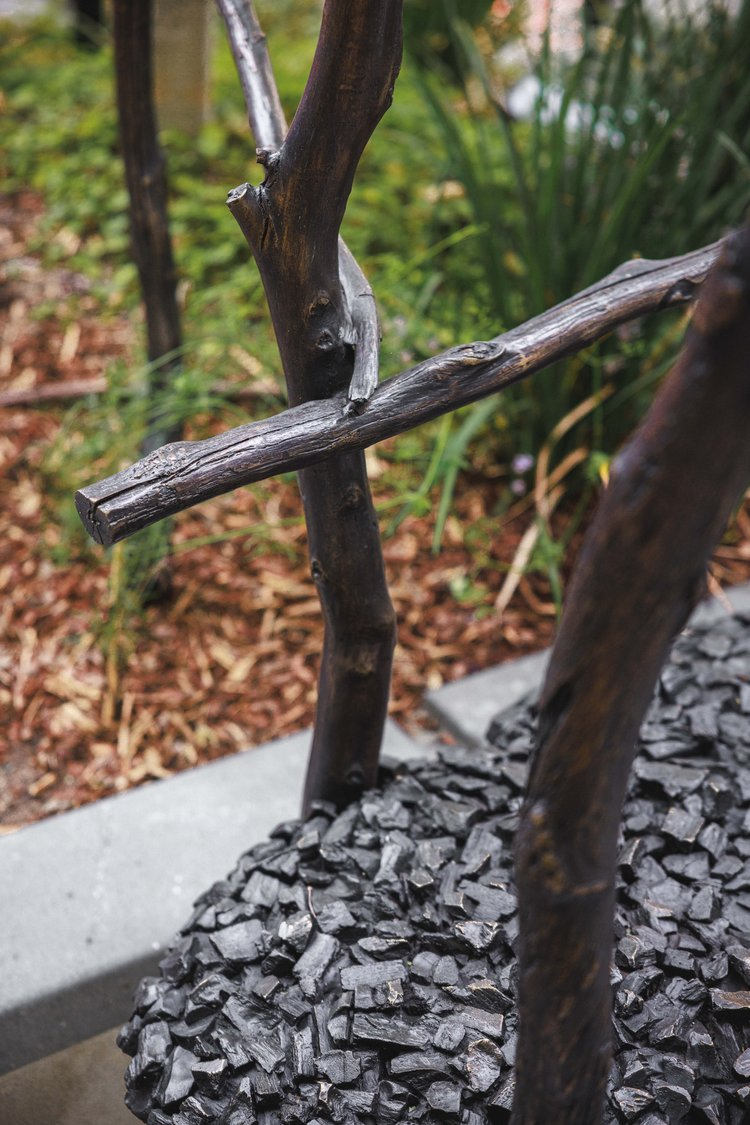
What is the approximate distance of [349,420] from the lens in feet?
3.64

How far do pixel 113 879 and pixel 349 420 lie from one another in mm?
982

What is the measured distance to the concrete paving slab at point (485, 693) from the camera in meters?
1.97

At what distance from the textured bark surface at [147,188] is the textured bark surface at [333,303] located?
520 mm

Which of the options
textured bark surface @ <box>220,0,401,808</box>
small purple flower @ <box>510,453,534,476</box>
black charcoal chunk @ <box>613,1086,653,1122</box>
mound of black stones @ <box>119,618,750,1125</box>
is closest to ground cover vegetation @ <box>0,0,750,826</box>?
small purple flower @ <box>510,453,534,476</box>

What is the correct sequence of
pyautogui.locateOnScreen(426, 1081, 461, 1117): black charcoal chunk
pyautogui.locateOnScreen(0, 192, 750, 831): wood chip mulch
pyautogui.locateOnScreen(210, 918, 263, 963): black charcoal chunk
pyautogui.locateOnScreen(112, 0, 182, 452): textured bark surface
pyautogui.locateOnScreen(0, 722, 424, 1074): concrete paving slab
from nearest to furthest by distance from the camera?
pyautogui.locateOnScreen(426, 1081, 461, 1117): black charcoal chunk
pyautogui.locateOnScreen(210, 918, 263, 963): black charcoal chunk
pyautogui.locateOnScreen(0, 722, 424, 1074): concrete paving slab
pyautogui.locateOnScreen(112, 0, 182, 452): textured bark surface
pyautogui.locateOnScreen(0, 192, 750, 831): wood chip mulch

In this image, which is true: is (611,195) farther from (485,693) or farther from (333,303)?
(333,303)

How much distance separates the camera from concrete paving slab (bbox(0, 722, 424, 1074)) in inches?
58.8

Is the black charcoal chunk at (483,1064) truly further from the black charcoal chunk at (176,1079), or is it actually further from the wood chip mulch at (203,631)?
the wood chip mulch at (203,631)

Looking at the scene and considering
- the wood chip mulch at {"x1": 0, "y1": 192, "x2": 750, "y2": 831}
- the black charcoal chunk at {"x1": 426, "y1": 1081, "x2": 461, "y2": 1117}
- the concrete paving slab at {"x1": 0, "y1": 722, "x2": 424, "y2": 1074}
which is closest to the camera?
the black charcoal chunk at {"x1": 426, "y1": 1081, "x2": 461, "y2": 1117}

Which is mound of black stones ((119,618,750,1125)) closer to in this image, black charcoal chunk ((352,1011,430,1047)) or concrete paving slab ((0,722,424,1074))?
black charcoal chunk ((352,1011,430,1047))

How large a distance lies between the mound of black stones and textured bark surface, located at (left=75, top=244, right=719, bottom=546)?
0.65 m

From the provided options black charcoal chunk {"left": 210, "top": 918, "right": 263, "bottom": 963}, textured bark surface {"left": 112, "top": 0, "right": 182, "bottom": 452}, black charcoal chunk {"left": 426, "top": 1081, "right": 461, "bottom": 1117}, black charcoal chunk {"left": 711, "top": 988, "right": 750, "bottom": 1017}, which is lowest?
black charcoal chunk {"left": 711, "top": 988, "right": 750, "bottom": 1017}

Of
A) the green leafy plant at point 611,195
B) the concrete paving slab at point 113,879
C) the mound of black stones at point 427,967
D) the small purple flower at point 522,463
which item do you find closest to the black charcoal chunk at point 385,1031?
the mound of black stones at point 427,967

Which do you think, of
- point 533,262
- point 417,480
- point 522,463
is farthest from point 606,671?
point 417,480
